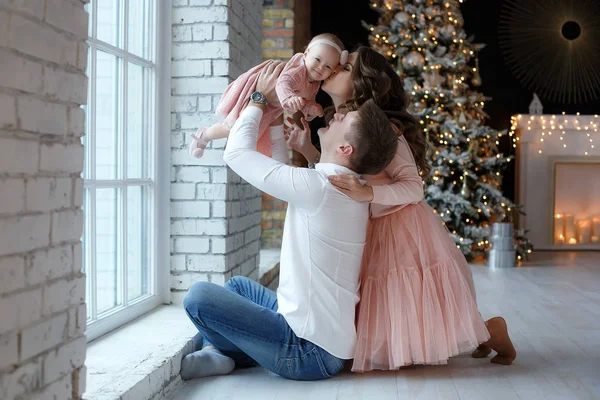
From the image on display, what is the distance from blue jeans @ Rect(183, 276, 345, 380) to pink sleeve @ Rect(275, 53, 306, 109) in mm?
737

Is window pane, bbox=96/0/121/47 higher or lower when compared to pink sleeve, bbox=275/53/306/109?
higher

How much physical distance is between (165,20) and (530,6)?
Result: 5.76m

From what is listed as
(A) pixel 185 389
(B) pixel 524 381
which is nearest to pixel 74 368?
(A) pixel 185 389

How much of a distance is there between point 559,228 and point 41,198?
283 inches

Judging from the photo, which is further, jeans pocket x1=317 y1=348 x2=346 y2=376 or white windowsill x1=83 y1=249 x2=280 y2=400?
jeans pocket x1=317 y1=348 x2=346 y2=376

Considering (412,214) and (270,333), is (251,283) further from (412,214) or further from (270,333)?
(412,214)

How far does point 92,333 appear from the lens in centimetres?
258

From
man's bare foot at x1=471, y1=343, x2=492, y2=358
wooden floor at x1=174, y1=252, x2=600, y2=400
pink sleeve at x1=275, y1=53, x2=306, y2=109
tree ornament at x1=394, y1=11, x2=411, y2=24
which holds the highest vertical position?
tree ornament at x1=394, y1=11, x2=411, y2=24

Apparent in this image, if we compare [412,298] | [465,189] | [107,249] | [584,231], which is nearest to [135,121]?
[107,249]

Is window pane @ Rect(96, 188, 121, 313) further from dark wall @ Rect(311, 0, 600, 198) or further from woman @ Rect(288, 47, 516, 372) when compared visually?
dark wall @ Rect(311, 0, 600, 198)

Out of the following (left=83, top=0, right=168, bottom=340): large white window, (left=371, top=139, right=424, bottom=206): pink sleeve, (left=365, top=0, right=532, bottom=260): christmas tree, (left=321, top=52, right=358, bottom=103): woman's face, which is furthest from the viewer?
(left=365, top=0, right=532, bottom=260): christmas tree

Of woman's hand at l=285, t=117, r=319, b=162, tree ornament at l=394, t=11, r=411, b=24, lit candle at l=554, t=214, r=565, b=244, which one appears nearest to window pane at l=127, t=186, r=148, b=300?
woman's hand at l=285, t=117, r=319, b=162

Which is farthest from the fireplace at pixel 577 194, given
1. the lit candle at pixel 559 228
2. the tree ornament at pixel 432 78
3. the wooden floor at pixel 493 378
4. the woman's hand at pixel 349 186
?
the woman's hand at pixel 349 186

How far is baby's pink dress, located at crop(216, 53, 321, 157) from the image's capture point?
8.48 feet
